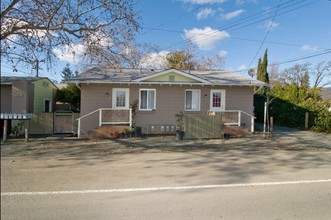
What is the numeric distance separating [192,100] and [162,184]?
33.6ft

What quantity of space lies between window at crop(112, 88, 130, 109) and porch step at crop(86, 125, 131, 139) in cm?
177

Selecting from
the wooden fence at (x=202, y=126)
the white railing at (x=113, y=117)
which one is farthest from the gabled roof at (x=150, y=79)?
the wooden fence at (x=202, y=126)

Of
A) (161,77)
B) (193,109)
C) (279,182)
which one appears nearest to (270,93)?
(193,109)

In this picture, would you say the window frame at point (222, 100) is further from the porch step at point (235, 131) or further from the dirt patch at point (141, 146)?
the dirt patch at point (141, 146)

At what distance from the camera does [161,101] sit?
14.8m

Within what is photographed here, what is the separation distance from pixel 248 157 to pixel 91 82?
910cm

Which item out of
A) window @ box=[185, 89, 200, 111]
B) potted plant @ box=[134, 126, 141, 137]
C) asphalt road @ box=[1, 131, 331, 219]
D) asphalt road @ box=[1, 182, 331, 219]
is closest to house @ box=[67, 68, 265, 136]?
window @ box=[185, 89, 200, 111]

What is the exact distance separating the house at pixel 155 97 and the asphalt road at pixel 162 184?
4.76 metres

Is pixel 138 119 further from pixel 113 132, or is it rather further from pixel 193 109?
pixel 193 109

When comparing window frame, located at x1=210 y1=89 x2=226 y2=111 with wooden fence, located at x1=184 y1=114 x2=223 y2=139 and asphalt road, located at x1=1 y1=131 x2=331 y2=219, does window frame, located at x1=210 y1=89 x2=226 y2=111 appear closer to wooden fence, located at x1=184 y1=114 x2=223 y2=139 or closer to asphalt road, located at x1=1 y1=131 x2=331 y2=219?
wooden fence, located at x1=184 y1=114 x2=223 y2=139

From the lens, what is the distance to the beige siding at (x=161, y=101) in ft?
46.2

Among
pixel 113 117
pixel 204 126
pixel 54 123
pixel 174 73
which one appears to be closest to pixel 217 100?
pixel 174 73

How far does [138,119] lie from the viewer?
1447 cm

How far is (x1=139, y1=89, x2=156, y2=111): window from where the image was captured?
14695 mm
